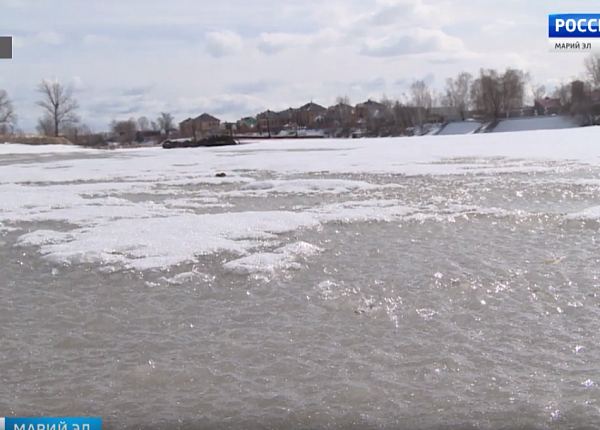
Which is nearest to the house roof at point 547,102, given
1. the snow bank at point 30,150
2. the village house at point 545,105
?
the village house at point 545,105

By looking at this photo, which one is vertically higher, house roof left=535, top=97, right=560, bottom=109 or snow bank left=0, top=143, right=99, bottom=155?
house roof left=535, top=97, right=560, bottom=109

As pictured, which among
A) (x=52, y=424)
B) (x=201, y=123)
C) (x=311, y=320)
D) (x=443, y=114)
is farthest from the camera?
(x=201, y=123)

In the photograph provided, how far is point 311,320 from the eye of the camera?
13.0 feet

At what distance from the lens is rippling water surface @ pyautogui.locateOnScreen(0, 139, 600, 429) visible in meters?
2.86

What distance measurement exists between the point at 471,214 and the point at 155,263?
13.8ft

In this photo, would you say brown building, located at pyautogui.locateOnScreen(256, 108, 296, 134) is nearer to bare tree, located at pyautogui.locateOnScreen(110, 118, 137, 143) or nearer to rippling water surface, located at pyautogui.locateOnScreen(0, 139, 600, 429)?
bare tree, located at pyautogui.locateOnScreen(110, 118, 137, 143)

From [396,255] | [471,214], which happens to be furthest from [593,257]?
[471,214]

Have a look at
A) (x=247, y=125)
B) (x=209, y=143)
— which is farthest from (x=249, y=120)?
(x=209, y=143)

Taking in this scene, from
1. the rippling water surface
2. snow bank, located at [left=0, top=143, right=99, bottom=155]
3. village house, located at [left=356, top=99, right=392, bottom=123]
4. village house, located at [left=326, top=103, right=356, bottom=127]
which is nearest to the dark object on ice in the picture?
snow bank, located at [left=0, top=143, right=99, bottom=155]

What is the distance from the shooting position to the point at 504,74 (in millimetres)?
86688

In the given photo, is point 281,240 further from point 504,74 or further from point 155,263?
point 504,74

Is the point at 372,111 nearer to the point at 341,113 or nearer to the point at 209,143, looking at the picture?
the point at 341,113

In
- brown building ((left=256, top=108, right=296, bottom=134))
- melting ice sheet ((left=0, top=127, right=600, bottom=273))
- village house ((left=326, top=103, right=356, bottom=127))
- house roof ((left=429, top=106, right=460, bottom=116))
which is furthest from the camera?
brown building ((left=256, top=108, right=296, bottom=134))

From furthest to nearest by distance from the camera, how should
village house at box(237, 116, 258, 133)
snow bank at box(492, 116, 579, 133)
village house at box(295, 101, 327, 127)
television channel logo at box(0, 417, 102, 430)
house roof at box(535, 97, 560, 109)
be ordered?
village house at box(295, 101, 327, 127) < village house at box(237, 116, 258, 133) < house roof at box(535, 97, 560, 109) < snow bank at box(492, 116, 579, 133) < television channel logo at box(0, 417, 102, 430)
